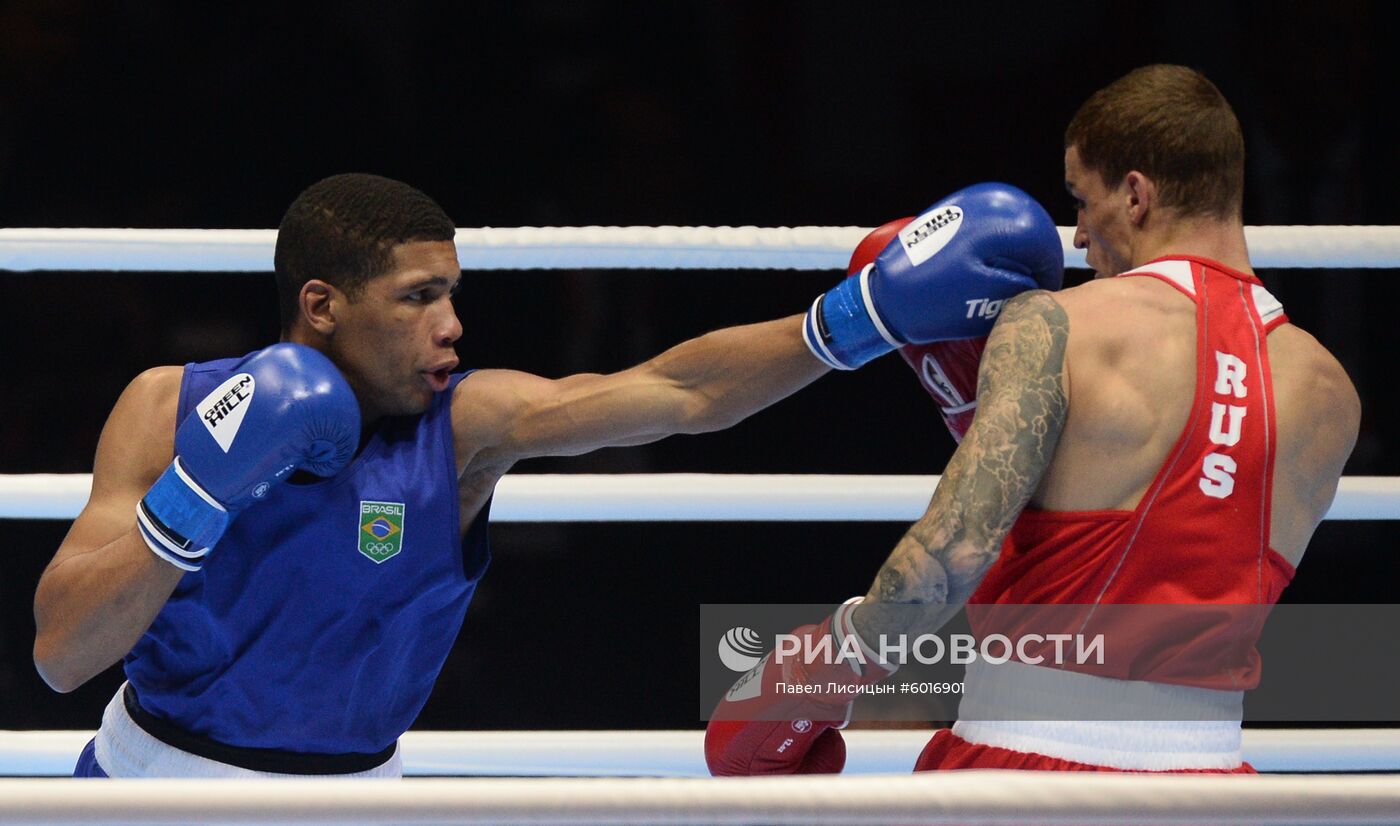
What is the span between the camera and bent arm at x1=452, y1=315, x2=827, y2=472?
86.0 inches

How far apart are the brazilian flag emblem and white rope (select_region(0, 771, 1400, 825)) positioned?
2.96 ft

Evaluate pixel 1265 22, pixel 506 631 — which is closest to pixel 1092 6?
pixel 1265 22

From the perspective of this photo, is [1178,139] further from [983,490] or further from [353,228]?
[353,228]

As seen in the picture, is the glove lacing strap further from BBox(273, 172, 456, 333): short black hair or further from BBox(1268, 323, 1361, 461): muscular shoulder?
BBox(273, 172, 456, 333): short black hair

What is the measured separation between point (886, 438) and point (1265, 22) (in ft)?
6.12

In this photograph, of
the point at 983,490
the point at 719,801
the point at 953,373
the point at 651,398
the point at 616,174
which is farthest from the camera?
the point at 616,174

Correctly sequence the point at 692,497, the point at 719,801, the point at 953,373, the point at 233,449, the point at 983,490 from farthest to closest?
the point at 692,497 < the point at 953,373 < the point at 233,449 < the point at 983,490 < the point at 719,801

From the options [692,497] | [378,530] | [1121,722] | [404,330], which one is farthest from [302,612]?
[1121,722]

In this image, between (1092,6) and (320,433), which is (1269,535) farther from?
(1092,6)

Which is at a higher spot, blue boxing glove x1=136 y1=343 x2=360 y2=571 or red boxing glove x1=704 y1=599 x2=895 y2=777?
blue boxing glove x1=136 y1=343 x2=360 y2=571

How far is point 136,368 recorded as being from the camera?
13.7ft

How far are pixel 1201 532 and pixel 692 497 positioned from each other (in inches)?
36.6

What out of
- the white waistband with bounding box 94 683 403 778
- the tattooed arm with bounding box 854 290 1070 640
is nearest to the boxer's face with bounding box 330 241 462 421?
the white waistband with bounding box 94 683 403 778

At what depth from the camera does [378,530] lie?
2160mm
